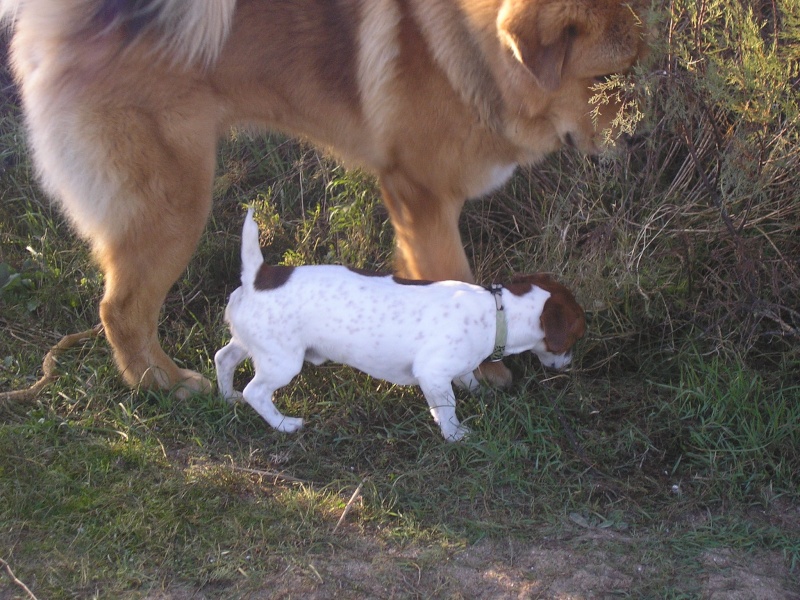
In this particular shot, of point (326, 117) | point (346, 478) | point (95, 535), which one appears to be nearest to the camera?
point (95, 535)

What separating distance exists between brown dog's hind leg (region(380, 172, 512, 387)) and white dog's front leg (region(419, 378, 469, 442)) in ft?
1.33

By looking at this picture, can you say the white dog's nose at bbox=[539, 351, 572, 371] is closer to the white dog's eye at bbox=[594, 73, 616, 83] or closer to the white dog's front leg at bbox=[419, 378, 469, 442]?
the white dog's front leg at bbox=[419, 378, 469, 442]

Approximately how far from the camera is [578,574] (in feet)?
7.93

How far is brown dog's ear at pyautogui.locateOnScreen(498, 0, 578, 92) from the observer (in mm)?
2943

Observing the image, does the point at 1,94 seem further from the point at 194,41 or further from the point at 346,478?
the point at 346,478

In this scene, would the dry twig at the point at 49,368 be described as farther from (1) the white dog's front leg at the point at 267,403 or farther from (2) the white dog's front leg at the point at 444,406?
(2) the white dog's front leg at the point at 444,406

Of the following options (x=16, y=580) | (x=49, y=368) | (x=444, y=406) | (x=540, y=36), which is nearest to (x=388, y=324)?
(x=444, y=406)

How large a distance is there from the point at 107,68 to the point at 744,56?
229 cm

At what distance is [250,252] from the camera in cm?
307

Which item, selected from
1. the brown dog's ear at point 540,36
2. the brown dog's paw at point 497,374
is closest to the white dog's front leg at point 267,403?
the brown dog's paw at point 497,374

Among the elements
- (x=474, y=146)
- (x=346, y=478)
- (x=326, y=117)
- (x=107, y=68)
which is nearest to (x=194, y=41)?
(x=107, y=68)

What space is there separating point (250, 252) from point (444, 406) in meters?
0.95

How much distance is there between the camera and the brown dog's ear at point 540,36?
2.94 meters

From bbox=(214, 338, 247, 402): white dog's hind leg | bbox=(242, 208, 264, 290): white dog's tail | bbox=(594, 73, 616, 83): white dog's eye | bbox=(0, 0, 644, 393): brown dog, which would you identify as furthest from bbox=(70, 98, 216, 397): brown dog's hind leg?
bbox=(594, 73, 616, 83): white dog's eye
